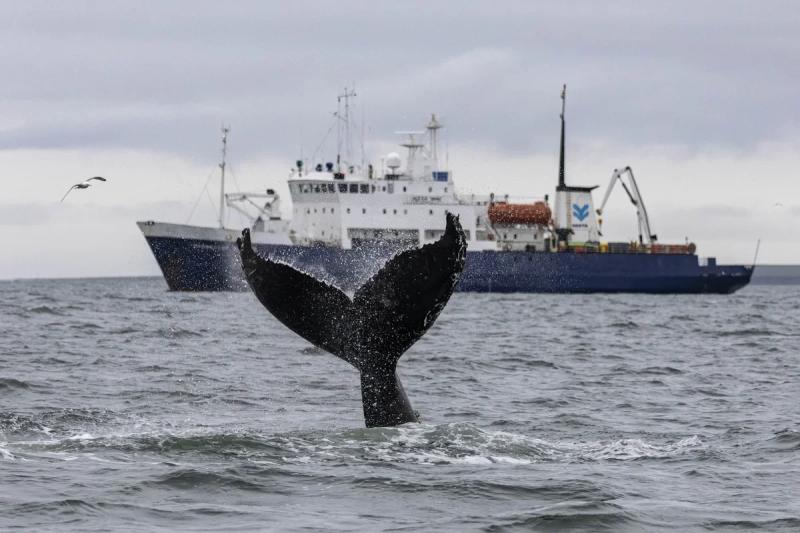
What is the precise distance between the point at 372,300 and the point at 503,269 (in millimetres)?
55915

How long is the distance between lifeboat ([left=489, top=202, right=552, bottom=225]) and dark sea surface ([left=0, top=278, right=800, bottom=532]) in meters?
46.7

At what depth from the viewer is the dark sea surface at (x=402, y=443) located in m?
6.93

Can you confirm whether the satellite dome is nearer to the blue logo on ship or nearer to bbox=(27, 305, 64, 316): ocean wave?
the blue logo on ship

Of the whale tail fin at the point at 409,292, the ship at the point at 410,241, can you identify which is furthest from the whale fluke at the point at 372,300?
the ship at the point at 410,241

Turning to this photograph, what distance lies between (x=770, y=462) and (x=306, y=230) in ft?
181

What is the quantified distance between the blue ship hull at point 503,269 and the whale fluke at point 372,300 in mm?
50879

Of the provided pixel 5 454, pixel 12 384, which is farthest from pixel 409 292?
pixel 12 384

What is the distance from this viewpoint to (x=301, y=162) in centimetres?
6425

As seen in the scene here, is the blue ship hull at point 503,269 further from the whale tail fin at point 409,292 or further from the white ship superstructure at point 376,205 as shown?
the whale tail fin at point 409,292

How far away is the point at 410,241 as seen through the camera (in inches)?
2472

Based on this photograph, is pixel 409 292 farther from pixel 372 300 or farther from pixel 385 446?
pixel 385 446

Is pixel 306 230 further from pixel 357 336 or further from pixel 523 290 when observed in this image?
pixel 357 336

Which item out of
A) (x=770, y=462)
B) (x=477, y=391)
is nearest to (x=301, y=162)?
(x=477, y=391)

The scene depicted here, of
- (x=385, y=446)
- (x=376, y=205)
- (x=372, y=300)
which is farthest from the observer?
(x=376, y=205)
